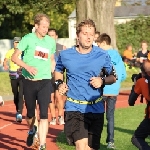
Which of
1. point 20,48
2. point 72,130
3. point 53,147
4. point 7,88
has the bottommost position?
point 7,88

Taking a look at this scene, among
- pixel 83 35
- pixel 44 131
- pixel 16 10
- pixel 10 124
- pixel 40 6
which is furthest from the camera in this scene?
pixel 16 10

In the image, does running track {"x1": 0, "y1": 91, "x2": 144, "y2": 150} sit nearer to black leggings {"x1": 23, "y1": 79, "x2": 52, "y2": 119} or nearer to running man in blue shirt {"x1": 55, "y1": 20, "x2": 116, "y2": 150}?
black leggings {"x1": 23, "y1": 79, "x2": 52, "y2": 119}

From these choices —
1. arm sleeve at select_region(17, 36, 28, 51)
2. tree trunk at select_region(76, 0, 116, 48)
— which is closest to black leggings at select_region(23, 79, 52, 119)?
arm sleeve at select_region(17, 36, 28, 51)

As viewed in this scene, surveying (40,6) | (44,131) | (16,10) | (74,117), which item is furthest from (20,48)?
(16,10)

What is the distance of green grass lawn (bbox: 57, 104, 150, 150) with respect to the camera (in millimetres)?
11070

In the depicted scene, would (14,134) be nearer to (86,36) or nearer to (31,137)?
(31,137)

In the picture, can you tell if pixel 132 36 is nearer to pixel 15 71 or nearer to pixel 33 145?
pixel 15 71

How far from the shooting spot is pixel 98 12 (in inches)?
1000

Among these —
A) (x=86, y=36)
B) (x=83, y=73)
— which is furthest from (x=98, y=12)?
(x=86, y=36)

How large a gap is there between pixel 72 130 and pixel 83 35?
1.16 metres

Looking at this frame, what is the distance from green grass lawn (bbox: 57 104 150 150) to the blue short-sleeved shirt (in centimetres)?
310

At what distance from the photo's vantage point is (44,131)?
10.5 metres

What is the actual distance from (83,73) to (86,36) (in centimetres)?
47

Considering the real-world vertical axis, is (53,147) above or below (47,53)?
below
